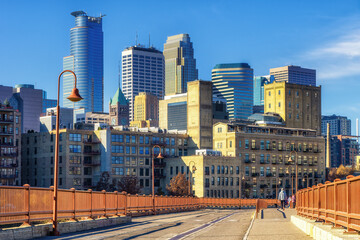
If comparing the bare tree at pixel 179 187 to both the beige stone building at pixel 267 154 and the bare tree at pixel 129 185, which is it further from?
the beige stone building at pixel 267 154

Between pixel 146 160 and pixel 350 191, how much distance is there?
147 m

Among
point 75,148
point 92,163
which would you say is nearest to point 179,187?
point 92,163

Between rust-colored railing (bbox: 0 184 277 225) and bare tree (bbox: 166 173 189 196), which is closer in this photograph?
rust-colored railing (bbox: 0 184 277 225)

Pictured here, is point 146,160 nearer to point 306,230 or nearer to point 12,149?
point 12,149

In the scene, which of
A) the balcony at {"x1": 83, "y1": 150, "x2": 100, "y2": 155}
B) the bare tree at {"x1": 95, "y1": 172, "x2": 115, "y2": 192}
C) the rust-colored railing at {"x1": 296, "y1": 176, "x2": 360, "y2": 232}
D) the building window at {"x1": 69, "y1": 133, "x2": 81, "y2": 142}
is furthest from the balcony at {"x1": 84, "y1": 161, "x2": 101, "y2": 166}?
the rust-colored railing at {"x1": 296, "y1": 176, "x2": 360, "y2": 232}

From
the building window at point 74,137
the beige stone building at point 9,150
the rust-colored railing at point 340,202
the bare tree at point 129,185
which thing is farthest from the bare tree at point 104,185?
the rust-colored railing at point 340,202

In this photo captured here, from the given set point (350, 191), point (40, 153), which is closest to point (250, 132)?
point (40, 153)

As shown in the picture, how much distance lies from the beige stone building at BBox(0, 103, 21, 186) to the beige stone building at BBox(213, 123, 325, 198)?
52.2 m

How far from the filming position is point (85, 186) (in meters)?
151

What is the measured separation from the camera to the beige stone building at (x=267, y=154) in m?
168

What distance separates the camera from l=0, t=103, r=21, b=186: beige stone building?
5802 inches

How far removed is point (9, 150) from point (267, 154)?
215 feet

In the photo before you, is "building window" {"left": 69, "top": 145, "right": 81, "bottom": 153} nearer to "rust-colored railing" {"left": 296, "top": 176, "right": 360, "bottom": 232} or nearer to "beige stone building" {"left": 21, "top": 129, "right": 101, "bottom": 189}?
"beige stone building" {"left": 21, "top": 129, "right": 101, "bottom": 189}

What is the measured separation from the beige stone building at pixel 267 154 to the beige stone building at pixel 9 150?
52226mm
